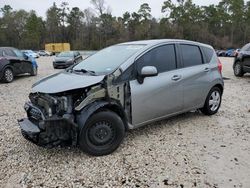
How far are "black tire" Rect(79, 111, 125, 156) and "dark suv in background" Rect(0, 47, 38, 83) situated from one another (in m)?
8.92

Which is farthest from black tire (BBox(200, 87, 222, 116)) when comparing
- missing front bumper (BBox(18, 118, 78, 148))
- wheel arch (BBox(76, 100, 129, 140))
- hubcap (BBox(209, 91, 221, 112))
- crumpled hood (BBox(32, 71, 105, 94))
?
missing front bumper (BBox(18, 118, 78, 148))

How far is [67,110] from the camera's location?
405cm

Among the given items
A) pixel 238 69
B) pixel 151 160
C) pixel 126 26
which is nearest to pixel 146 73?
pixel 151 160

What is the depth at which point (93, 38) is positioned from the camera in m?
76.8

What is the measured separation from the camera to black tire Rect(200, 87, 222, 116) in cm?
611

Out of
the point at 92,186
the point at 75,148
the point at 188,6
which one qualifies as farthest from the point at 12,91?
the point at 188,6

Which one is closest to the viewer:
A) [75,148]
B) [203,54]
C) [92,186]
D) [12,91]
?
[92,186]

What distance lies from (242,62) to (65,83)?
10270mm

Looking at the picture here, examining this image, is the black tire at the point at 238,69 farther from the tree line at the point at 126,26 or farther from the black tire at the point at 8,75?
the tree line at the point at 126,26

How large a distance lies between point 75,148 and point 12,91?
6303 millimetres

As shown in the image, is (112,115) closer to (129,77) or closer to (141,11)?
(129,77)

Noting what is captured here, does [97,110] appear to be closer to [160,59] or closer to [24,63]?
[160,59]

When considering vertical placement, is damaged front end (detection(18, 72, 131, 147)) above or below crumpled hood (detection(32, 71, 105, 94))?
below

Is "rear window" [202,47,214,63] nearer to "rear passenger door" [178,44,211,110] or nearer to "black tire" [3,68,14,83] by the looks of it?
"rear passenger door" [178,44,211,110]
